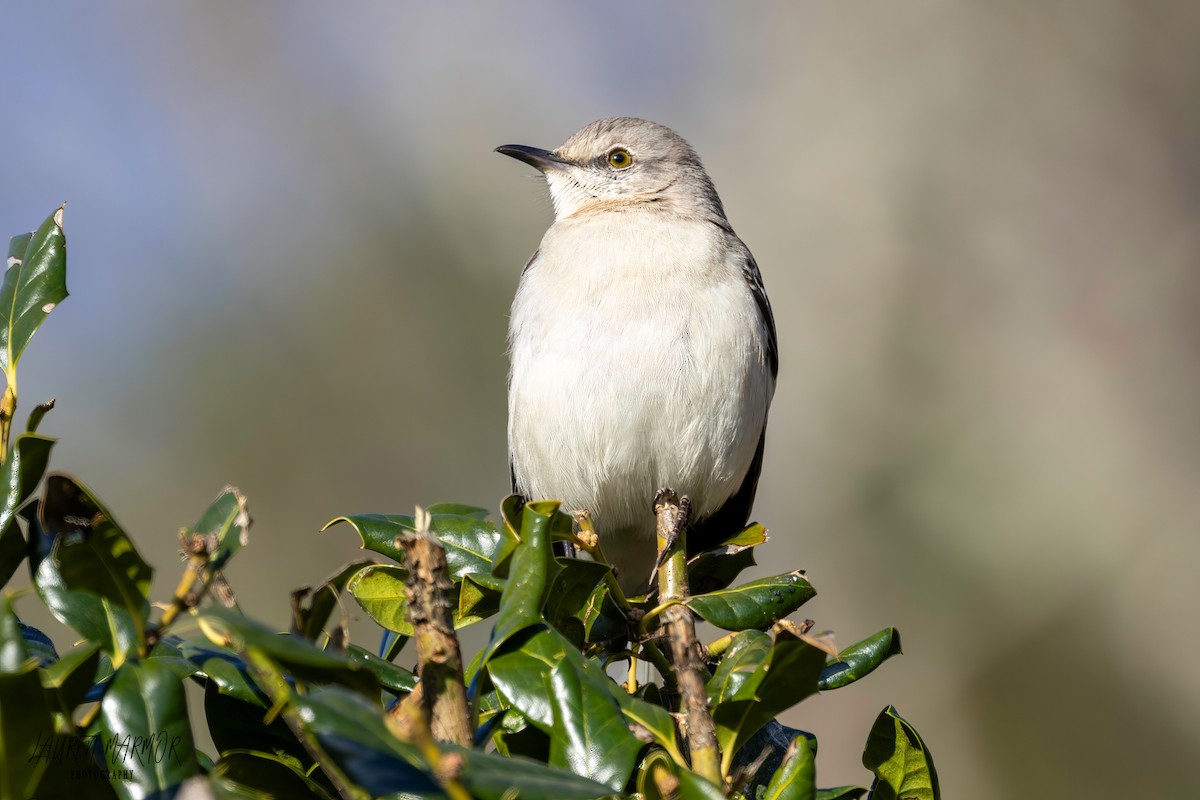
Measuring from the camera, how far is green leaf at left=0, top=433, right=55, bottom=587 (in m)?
1.75

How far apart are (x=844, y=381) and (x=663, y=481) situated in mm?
5088

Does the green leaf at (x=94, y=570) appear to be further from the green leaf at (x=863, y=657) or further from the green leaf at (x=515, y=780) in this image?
the green leaf at (x=863, y=657)

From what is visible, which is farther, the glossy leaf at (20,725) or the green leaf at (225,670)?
the green leaf at (225,670)

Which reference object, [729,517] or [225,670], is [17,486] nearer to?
[225,670]

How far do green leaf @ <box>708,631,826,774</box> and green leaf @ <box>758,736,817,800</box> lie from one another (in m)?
0.07

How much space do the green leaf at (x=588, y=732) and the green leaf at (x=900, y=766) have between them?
2.30 feet

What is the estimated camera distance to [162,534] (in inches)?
340

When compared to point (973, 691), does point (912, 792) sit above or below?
above

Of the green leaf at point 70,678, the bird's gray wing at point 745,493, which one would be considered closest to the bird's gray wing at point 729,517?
the bird's gray wing at point 745,493

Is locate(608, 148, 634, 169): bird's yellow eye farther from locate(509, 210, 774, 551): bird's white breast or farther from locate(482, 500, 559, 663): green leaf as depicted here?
locate(482, 500, 559, 663): green leaf

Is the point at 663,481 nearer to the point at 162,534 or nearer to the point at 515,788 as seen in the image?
the point at 515,788

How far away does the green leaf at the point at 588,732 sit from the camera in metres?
1.62

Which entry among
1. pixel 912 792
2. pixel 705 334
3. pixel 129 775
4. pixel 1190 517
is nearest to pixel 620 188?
pixel 705 334

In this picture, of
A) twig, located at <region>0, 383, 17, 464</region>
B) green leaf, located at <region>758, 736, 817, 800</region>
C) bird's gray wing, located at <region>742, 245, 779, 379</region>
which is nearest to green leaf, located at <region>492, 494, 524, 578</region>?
green leaf, located at <region>758, 736, 817, 800</region>
